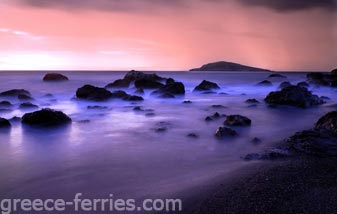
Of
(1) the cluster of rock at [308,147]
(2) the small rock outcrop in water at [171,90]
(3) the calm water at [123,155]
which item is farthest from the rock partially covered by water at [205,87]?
(1) the cluster of rock at [308,147]

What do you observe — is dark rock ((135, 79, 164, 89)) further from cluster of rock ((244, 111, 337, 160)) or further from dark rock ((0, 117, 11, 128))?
cluster of rock ((244, 111, 337, 160))

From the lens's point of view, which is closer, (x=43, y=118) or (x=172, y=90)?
(x=43, y=118)

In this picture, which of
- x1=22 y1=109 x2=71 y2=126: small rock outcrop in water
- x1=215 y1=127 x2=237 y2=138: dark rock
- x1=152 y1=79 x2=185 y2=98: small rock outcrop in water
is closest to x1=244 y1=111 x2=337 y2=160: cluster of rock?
x1=215 y1=127 x2=237 y2=138: dark rock

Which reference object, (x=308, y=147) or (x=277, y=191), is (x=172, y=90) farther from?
(x=277, y=191)

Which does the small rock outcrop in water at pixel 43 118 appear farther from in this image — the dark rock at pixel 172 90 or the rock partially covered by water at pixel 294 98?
the dark rock at pixel 172 90

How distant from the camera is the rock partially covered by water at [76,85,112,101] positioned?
20.0 meters

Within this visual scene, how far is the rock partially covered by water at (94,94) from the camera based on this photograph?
65.6 ft

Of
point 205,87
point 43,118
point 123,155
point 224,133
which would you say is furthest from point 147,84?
point 123,155

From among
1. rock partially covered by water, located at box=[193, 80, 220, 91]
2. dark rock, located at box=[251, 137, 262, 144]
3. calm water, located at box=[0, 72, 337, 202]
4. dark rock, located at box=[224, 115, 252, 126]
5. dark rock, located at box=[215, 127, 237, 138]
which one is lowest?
calm water, located at box=[0, 72, 337, 202]

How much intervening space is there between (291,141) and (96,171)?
14.2 feet

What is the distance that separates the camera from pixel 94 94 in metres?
20.5

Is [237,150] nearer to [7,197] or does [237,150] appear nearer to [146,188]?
[146,188]

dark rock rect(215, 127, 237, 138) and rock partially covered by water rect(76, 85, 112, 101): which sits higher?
rock partially covered by water rect(76, 85, 112, 101)

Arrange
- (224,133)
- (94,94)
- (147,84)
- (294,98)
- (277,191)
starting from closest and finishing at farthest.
→ 1. (277,191)
2. (224,133)
3. (294,98)
4. (94,94)
5. (147,84)
